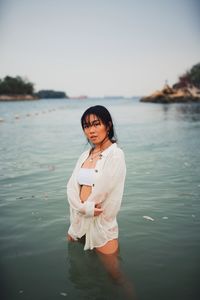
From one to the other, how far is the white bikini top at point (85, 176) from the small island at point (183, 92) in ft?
253

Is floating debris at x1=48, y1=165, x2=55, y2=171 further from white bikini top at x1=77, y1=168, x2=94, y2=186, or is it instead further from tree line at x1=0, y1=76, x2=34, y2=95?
tree line at x1=0, y1=76, x2=34, y2=95

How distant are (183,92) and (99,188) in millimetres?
91759

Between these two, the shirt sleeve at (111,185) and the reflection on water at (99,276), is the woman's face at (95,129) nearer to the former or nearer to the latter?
the shirt sleeve at (111,185)

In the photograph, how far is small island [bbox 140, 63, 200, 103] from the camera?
7844 centimetres

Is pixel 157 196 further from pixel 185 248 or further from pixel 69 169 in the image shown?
pixel 69 169

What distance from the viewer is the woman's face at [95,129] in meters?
3.82

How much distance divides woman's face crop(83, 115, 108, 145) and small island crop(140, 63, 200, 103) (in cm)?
7705

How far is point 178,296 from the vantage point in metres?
3.72

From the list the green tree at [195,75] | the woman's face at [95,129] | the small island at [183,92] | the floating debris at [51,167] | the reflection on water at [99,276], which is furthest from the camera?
the green tree at [195,75]

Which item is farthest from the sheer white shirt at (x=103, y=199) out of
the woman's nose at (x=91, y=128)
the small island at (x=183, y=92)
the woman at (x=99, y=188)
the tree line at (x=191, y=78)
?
the tree line at (x=191, y=78)

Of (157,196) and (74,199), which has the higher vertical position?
(74,199)

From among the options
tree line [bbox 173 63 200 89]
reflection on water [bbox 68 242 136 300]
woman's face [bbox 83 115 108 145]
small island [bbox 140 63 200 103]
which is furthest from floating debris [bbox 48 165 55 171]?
tree line [bbox 173 63 200 89]

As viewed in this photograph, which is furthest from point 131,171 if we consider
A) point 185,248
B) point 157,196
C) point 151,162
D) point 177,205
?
point 185,248

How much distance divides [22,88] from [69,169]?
149294 millimetres
